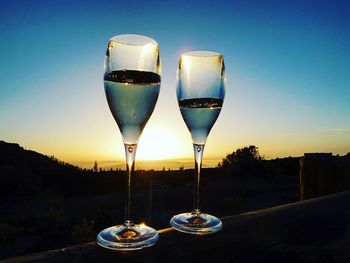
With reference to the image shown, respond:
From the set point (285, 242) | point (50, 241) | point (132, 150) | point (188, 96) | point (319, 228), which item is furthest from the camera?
point (50, 241)

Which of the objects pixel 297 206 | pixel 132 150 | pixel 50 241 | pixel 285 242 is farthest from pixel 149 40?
pixel 50 241

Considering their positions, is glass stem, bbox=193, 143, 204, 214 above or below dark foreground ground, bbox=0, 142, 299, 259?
above

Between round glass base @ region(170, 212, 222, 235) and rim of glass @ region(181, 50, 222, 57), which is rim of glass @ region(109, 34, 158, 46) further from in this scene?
round glass base @ region(170, 212, 222, 235)

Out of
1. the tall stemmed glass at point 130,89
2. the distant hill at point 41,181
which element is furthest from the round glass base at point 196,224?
the distant hill at point 41,181

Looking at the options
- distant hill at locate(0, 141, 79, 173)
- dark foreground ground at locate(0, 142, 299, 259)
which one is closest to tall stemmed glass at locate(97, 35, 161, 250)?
dark foreground ground at locate(0, 142, 299, 259)

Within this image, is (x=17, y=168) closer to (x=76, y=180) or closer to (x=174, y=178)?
(x=76, y=180)

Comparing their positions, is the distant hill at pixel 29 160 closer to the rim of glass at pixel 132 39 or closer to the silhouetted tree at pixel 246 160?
the silhouetted tree at pixel 246 160
